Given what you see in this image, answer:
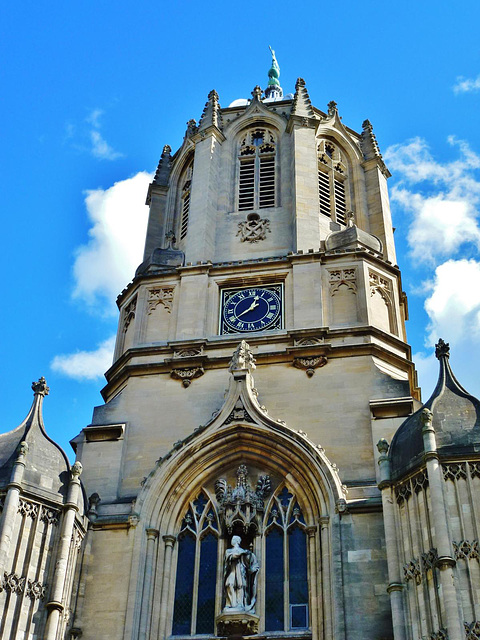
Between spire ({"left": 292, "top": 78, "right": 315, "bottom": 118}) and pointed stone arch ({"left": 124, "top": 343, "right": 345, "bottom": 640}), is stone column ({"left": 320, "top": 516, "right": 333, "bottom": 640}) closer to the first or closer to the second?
pointed stone arch ({"left": 124, "top": 343, "right": 345, "bottom": 640})

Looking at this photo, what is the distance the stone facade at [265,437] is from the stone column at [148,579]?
43mm

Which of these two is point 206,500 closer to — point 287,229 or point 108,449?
point 108,449

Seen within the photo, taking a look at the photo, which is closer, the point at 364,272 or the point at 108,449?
the point at 108,449

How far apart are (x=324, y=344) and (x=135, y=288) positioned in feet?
19.8

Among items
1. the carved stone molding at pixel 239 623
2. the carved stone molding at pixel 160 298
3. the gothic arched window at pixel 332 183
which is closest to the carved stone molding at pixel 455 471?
the carved stone molding at pixel 239 623

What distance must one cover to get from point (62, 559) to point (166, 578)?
2.43 m

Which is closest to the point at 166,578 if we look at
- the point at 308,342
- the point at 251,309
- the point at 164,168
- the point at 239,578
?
the point at 239,578

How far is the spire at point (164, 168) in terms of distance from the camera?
31995mm

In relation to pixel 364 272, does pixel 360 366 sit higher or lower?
lower

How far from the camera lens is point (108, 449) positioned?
74.5 feet

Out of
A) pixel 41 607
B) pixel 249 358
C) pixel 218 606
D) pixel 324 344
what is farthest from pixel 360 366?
pixel 41 607

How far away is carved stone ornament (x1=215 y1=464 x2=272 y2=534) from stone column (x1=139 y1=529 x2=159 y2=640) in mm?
1525

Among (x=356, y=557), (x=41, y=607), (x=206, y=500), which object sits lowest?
(x=41, y=607)

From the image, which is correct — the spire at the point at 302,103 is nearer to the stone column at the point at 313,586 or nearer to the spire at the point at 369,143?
the spire at the point at 369,143
